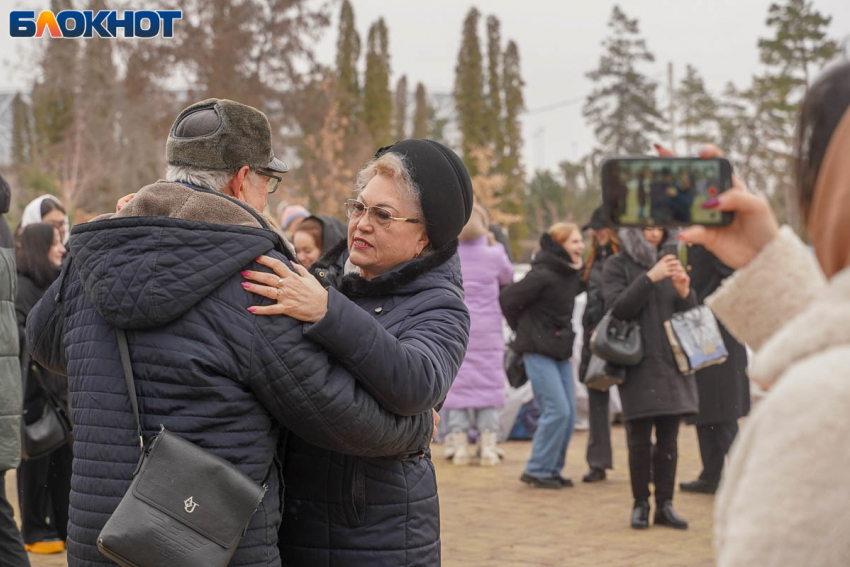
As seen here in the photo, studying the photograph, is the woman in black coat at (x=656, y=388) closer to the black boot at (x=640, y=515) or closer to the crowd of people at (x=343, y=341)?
the black boot at (x=640, y=515)

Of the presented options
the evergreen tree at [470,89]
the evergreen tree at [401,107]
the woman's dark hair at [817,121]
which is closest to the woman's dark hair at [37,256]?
the woman's dark hair at [817,121]

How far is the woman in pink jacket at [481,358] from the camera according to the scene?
10133 mm

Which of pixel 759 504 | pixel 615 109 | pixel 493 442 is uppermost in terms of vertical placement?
pixel 615 109

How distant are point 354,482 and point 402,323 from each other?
1.52ft

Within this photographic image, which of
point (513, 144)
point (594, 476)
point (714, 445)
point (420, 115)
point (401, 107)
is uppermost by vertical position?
point (401, 107)

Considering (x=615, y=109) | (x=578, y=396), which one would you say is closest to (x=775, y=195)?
(x=615, y=109)

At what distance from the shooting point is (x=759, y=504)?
1270 mm

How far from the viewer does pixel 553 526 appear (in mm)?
7426

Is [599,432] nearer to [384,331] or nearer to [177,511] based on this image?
[384,331]

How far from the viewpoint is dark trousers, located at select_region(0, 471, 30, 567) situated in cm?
499

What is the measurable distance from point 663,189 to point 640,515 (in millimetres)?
5830

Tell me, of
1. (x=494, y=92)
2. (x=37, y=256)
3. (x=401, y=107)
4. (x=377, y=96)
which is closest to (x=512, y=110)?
(x=494, y=92)

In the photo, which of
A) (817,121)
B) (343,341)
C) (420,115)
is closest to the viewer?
(817,121)

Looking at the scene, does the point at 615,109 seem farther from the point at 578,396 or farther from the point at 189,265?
the point at 189,265
